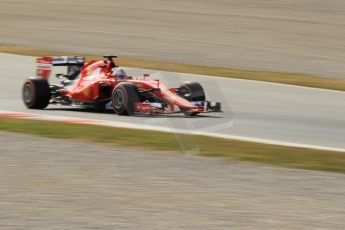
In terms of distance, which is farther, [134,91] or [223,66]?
[223,66]

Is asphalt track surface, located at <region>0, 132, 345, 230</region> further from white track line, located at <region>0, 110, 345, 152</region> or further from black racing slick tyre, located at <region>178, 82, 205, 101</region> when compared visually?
black racing slick tyre, located at <region>178, 82, 205, 101</region>

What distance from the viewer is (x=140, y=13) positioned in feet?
98.1

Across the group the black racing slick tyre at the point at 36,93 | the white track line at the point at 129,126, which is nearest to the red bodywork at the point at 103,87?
the black racing slick tyre at the point at 36,93

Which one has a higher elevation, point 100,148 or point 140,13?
point 140,13

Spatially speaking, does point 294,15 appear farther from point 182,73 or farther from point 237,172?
point 237,172

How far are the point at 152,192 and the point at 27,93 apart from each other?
21.7ft

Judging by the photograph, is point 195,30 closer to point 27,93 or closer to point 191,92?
point 27,93

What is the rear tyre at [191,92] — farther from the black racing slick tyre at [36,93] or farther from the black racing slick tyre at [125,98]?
the black racing slick tyre at [36,93]

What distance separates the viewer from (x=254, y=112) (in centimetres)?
1446

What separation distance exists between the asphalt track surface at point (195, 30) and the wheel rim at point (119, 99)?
7.66 metres

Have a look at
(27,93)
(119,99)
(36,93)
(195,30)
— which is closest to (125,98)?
(119,99)

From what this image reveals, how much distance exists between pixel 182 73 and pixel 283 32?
8143 mm

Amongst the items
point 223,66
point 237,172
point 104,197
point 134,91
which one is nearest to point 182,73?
point 223,66

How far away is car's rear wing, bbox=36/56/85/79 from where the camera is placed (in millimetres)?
14578
